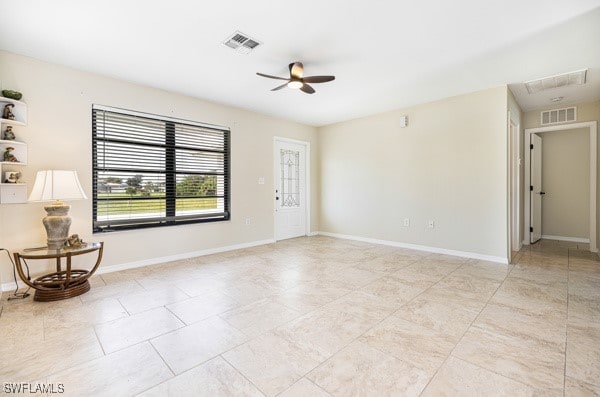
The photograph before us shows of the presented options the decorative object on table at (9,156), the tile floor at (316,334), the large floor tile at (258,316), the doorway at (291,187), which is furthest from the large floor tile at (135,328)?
the doorway at (291,187)

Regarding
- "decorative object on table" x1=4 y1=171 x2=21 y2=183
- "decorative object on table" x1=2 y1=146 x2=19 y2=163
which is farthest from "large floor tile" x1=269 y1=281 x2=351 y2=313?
"decorative object on table" x1=2 y1=146 x2=19 y2=163

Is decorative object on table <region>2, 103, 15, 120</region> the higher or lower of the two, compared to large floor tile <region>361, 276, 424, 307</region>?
higher

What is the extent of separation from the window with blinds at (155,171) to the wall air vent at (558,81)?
4.79m

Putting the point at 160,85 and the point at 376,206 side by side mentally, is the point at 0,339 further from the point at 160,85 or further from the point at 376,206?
the point at 376,206

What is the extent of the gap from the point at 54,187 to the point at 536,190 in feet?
25.9

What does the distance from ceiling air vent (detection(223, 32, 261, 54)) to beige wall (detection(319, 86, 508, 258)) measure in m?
3.30

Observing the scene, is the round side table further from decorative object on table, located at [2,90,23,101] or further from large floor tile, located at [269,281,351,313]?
large floor tile, located at [269,281,351,313]

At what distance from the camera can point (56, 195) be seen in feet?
9.62

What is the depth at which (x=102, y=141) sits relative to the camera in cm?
371

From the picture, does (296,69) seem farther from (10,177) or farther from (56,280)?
(56,280)

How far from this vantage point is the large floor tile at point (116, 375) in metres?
1.57

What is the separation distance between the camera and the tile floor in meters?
1.63

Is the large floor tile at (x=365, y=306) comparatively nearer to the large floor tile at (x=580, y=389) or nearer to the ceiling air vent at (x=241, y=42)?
the large floor tile at (x=580, y=389)

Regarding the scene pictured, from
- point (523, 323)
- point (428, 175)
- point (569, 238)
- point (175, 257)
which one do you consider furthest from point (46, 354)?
point (569, 238)
